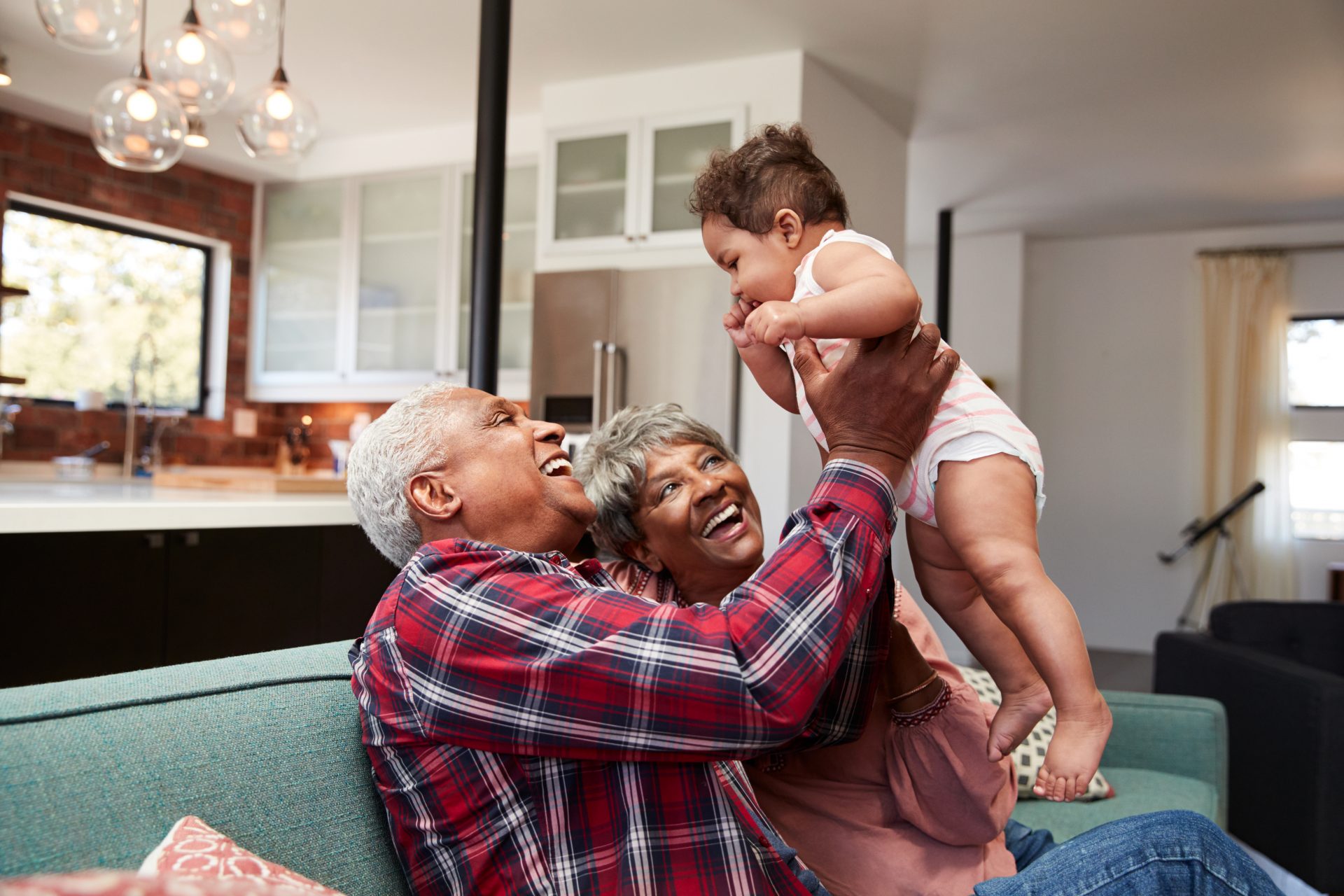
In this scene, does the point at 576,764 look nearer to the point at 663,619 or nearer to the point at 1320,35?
Answer: the point at 663,619

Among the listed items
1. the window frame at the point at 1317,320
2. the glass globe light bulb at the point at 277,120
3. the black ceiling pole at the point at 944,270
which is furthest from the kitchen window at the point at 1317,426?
the glass globe light bulb at the point at 277,120

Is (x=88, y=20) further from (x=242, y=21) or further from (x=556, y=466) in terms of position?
(x=556, y=466)

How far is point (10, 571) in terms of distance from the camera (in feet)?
6.77

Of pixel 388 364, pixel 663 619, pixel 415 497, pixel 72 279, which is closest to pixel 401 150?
pixel 388 364

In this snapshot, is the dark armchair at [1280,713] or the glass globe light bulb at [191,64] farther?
the dark armchair at [1280,713]

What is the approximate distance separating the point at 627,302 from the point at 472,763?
Result: 3666 millimetres

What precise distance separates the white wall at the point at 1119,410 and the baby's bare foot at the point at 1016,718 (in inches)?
250

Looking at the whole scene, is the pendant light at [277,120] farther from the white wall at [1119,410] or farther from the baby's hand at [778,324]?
the white wall at [1119,410]

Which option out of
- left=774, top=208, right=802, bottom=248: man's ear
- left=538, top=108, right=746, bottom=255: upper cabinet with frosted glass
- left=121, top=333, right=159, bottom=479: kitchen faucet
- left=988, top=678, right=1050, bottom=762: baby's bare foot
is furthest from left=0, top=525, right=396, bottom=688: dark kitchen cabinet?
left=121, top=333, right=159, bottom=479: kitchen faucet

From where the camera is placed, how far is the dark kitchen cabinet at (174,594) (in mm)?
2115

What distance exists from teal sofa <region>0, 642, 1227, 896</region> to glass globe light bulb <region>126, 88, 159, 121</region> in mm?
1856

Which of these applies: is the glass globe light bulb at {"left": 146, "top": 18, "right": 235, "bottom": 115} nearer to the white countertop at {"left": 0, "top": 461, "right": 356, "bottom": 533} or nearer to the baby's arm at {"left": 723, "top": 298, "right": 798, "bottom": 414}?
the white countertop at {"left": 0, "top": 461, "right": 356, "bottom": 533}

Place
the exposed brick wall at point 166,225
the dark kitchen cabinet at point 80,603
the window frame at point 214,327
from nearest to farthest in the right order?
1. the dark kitchen cabinet at point 80,603
2. the exposed brick wall at point 166,225
3. the window frame at point 214,327

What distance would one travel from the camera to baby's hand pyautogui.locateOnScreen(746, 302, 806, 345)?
114 centimetres
